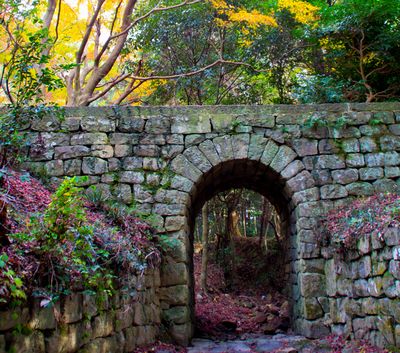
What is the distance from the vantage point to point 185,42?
10.3 meters

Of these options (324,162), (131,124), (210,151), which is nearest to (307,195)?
(324,162)

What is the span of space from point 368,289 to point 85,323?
2.98 meters

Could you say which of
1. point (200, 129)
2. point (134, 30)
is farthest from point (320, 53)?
point (200, 129)

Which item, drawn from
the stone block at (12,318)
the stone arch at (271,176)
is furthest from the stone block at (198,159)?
the stone block at (12,318)

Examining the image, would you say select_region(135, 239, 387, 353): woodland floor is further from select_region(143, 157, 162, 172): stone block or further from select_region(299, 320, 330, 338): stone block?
select_region(143, 157, 162, 172): stone block

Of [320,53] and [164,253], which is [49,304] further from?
[320,53]

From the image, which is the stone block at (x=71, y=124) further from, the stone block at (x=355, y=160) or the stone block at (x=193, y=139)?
the stone block at (x=355, y=160)

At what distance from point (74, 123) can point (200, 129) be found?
1.88m

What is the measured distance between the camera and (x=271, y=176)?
289 inches

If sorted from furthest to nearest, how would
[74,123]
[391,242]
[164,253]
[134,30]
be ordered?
[134,30], [74,123], [164,253], [391,242]

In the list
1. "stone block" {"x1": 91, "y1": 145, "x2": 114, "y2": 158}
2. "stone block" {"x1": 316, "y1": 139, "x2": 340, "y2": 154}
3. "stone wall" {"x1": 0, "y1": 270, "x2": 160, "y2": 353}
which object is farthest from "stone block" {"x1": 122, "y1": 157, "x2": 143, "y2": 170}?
"stone block" {"x1": 316, "y1": 139, "x2": 340, "y2": 154}

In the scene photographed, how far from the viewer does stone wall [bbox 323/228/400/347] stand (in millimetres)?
4137

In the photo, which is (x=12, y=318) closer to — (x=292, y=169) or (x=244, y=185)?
(x=292, y=169)

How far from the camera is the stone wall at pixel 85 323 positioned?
2699 millimetres
